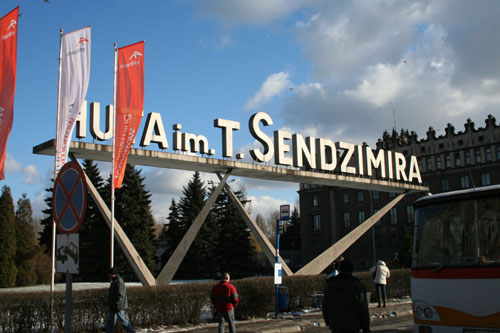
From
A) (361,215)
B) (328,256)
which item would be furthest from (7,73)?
(361,215)

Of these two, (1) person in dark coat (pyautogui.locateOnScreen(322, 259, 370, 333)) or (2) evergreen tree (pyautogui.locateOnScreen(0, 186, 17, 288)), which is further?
(2) evergreen tree (pyautogui.locateOnScreen(0, 186, 17, 288))

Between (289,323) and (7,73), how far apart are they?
12106 mm

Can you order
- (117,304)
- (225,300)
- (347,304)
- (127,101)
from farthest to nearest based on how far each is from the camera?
(127,101), (117,304), (225,300), (347,304)

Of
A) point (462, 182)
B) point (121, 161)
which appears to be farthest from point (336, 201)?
point (121, 161)

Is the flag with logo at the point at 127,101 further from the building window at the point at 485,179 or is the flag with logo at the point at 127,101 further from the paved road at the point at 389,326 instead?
the building window at the point at 485,179

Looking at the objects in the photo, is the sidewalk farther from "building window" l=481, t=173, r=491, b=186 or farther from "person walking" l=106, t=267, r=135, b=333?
"building window" l=481, t=173, r=491, b=186

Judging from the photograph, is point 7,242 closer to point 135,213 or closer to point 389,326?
point 135,213

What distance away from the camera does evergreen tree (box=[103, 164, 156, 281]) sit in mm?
51562

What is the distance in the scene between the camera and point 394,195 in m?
72.8

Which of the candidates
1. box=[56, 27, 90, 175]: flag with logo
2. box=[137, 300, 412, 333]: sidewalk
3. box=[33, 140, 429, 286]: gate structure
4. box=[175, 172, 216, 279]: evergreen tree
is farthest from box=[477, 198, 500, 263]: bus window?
box=[175, 172, 216, 279]: evergreen tree

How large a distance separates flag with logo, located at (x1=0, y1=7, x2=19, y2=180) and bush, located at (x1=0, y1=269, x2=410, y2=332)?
5.60 metres

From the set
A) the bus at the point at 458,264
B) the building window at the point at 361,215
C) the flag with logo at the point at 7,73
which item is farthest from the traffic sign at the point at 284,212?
the building window at the point at 361,215

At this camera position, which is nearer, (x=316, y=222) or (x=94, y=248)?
(x=94, y=248)

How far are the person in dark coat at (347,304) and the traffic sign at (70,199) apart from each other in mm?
3212
